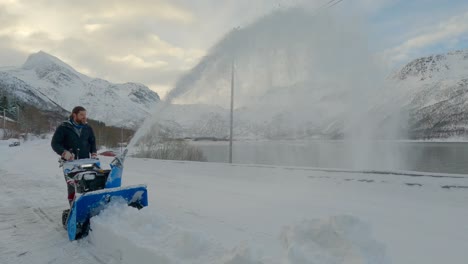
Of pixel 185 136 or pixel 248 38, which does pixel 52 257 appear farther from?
pixel 185 136

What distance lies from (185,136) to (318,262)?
3829 cm

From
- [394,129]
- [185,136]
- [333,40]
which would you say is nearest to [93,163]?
[333,40]

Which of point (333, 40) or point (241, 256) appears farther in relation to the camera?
point (333, 40)

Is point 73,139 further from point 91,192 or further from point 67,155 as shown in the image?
point 91,192

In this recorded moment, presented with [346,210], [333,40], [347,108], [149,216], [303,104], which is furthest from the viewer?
[303,104]

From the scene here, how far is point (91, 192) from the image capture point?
4590 millimetres

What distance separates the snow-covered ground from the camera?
10.2ft

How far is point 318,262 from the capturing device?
9.16 feet

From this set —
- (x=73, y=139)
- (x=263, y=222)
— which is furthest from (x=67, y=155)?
(x=263, y=222)

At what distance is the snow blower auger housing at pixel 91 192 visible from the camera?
4.52m

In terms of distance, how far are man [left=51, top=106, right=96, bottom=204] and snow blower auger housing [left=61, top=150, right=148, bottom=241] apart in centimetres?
23

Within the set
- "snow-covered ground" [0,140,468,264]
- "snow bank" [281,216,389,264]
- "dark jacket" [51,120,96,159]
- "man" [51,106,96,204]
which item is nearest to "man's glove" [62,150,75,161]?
"man" [51,106,96,204]

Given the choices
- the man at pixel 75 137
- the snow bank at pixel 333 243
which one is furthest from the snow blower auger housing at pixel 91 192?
the snow bank at pixel 333 243

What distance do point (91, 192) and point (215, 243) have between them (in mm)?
2120
